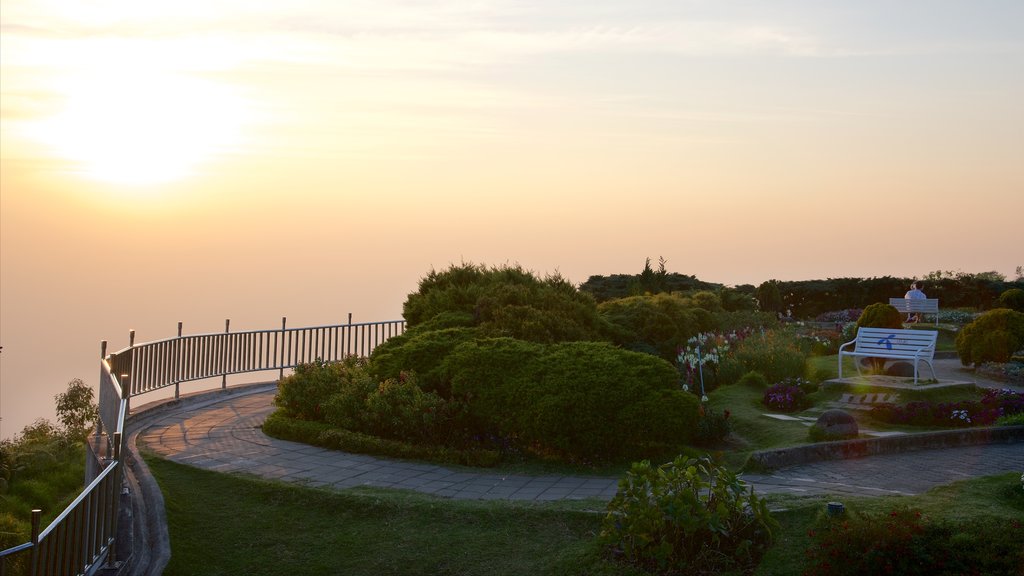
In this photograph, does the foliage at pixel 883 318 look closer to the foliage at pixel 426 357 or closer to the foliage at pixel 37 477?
the foliage at pixel 426 357

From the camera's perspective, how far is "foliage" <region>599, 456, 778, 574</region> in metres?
5.43

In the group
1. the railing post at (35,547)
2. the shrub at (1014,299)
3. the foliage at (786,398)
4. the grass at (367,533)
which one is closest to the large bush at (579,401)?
the grass at (367,533)

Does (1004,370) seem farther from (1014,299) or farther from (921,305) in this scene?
(1014,299)

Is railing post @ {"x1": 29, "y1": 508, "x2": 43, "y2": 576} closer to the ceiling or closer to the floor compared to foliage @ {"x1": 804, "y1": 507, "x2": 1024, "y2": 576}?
closer to the ceiling

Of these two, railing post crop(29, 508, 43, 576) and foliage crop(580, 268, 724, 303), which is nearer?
railing post crop(29, 508, 43, 576)

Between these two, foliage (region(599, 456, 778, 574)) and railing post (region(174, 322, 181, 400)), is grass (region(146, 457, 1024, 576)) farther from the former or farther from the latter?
railing post (region(174, 322, 181, 400))

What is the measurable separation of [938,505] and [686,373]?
7.51 meters

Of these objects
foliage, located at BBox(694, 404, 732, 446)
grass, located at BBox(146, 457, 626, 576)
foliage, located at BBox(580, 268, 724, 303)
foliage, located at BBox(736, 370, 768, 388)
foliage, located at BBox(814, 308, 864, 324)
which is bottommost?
grass, located at BBox(146, 457, 626, 576)

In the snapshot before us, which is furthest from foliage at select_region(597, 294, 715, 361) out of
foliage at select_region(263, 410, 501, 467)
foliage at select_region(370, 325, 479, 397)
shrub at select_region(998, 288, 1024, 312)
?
shrub at select_region(998, 288, 1024, 312)

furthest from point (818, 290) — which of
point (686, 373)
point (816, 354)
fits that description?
point (686, 373)

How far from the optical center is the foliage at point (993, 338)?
15195mm

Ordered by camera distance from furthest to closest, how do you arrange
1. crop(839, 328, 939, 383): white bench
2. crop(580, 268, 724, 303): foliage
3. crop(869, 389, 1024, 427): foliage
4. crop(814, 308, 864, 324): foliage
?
crop(580, 268, 724, 303): foliage < crop(814, 308, 864, 324): foliage < crop(839, 328, 939, 383): white bench < crop(869, 389, 1024, 427): foliage

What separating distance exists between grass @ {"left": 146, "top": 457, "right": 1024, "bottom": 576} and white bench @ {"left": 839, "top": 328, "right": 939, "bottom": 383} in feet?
17.1

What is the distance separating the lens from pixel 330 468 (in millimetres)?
9039
